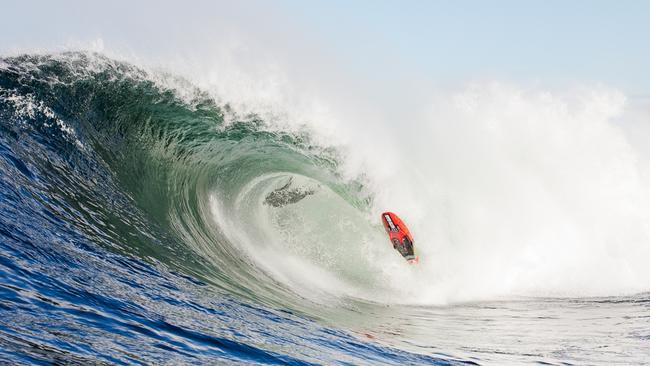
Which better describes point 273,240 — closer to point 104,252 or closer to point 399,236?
point 399,236

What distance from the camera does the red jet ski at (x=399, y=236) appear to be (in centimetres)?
1273

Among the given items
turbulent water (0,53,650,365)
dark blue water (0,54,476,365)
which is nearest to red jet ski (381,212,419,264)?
turbulent water (0,53,650,365)

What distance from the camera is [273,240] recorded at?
13125 mm

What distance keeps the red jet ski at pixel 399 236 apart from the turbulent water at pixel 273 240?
0.87 feet

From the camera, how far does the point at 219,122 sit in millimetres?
12672

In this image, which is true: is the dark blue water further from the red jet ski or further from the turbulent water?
the red jet ski

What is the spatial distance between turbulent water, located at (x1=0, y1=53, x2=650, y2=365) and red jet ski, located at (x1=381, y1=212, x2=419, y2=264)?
0.26 meters

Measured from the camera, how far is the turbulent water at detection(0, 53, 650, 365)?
5406 millimetres

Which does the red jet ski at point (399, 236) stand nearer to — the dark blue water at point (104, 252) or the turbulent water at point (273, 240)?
the turbulent water at point (273, 240)

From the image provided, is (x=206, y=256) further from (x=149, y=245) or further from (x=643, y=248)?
(x=643, y=248)

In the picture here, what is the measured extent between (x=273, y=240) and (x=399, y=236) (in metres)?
2.93

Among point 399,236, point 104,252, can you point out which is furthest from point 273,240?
point 104,252

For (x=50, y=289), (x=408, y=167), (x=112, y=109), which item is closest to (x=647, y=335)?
(x=408, y=167)

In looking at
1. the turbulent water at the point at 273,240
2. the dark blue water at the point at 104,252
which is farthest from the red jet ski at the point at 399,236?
the dark blue water at the point at 104,252
